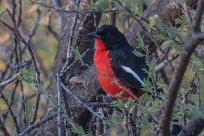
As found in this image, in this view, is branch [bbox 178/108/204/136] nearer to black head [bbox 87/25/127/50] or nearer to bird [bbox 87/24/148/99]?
bird [bbox 87/24/148/99]

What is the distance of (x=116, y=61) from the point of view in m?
4.93

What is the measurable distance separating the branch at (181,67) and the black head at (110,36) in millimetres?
2882

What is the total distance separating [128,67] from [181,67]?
3109 mm

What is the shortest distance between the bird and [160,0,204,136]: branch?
239 centimetres

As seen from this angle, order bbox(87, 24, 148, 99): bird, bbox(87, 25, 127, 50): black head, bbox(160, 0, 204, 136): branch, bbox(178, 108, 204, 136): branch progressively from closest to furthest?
bbox(160, 0, 204, 136): branch, bbox(178, 108, 204, 136): branch, bbox(87, 24, 148, 99): bird, bbox(87, 25, 127, 50): black head

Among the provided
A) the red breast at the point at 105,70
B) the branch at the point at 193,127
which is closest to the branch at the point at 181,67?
the branch at the point at 193,127

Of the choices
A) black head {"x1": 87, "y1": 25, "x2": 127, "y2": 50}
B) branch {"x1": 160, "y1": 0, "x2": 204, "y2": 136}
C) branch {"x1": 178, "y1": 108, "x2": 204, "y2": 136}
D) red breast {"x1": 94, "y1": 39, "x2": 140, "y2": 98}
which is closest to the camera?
branch {"x1": 160, "y1": 0, "x2": 204, "y2": 136}

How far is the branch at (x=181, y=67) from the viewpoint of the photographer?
1.72 m

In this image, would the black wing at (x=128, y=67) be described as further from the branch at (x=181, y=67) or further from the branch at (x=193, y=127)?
the branch at (x=181, y=67)

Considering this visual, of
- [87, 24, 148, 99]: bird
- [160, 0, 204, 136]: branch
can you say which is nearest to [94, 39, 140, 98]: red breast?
[87, 24, 148, 99]: bird

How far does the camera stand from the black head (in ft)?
16.3

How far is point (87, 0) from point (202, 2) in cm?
298

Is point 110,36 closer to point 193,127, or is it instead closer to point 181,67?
point 193,127

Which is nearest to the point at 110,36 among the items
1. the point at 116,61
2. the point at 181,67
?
the point at 116,61
